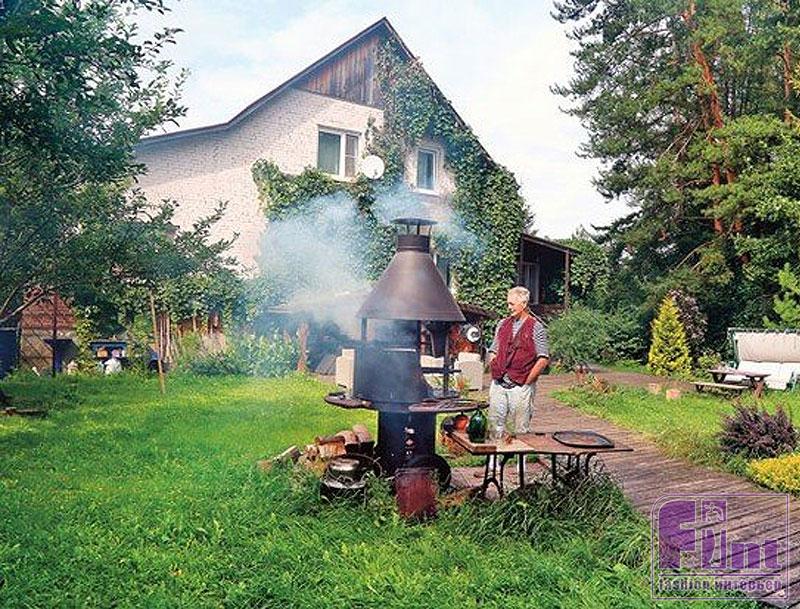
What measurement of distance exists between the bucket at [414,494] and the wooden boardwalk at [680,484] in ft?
4.47

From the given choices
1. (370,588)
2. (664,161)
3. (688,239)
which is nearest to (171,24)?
(370,588)

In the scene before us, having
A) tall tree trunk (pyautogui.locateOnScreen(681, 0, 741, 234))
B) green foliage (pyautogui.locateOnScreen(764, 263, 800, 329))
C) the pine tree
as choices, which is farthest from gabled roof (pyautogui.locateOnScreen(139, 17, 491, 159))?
green foliage (pyautogui.locateOnScreen(764, 263, 800, 329))

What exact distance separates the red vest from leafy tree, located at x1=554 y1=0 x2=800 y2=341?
37.0ft

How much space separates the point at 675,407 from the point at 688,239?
34.5 ft

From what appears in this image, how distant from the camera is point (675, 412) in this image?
10.6 m

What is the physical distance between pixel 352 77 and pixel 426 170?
119 inches

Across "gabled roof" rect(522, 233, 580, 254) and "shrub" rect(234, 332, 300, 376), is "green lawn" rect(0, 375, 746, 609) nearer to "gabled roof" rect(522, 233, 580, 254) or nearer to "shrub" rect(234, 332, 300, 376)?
"shrub" rect(234, 332, 300, 376)

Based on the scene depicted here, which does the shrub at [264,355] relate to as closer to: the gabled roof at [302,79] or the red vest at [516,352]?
the gabled roof at [302,79]

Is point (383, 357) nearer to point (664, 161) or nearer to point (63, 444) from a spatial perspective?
point (63, 444)

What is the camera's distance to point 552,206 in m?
26.8

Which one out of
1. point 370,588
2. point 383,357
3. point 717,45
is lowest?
point 370,588

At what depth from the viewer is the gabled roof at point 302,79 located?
15.4m

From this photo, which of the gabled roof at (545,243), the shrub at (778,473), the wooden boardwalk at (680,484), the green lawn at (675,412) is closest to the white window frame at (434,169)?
the gabled roof at (545,243)

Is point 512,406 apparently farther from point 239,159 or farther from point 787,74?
point 787,74
